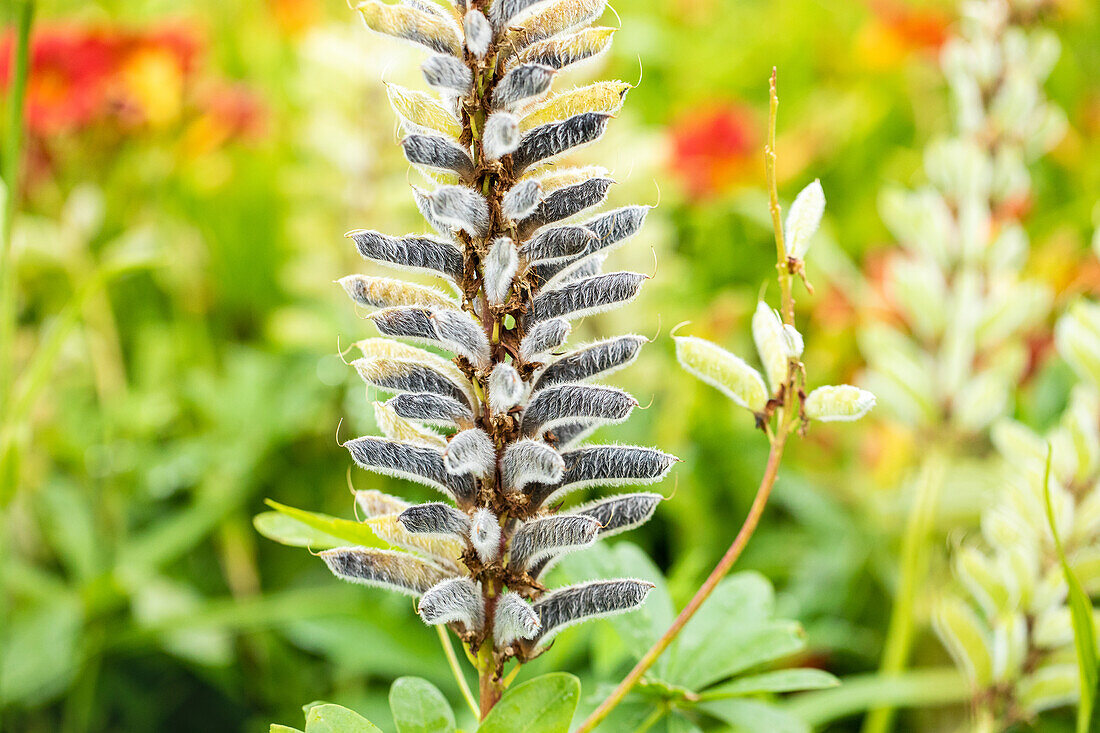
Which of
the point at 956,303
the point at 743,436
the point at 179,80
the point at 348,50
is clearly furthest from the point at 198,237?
the point at 956,303

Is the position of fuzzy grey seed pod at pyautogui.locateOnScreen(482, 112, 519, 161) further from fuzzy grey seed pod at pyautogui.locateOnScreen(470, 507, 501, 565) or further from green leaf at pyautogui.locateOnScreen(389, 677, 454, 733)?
green leaf at pyautogui.locateOnScreen(389, 677, 454, 733)

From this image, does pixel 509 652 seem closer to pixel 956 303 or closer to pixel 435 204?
pixel 435 204

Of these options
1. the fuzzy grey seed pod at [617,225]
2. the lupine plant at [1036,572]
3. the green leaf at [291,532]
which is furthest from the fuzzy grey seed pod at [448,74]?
the lupine plant at [1036,572]

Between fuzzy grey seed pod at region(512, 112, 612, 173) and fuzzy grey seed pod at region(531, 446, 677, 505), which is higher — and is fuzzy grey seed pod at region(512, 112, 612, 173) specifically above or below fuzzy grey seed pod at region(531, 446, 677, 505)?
above

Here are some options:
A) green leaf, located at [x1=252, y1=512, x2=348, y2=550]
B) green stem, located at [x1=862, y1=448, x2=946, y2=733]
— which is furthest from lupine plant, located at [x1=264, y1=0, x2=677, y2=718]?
green stem, located at [x1=862, y1=448, x2=946, y2=733]

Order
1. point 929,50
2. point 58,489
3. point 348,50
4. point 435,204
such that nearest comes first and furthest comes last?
point 435,204 < point 58,489 < point 348,50 < point 929,50

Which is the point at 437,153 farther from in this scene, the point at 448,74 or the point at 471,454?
the point at 471,454

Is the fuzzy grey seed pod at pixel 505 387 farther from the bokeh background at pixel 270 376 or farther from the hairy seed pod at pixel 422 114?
the bokeh background at pixel 270 376
